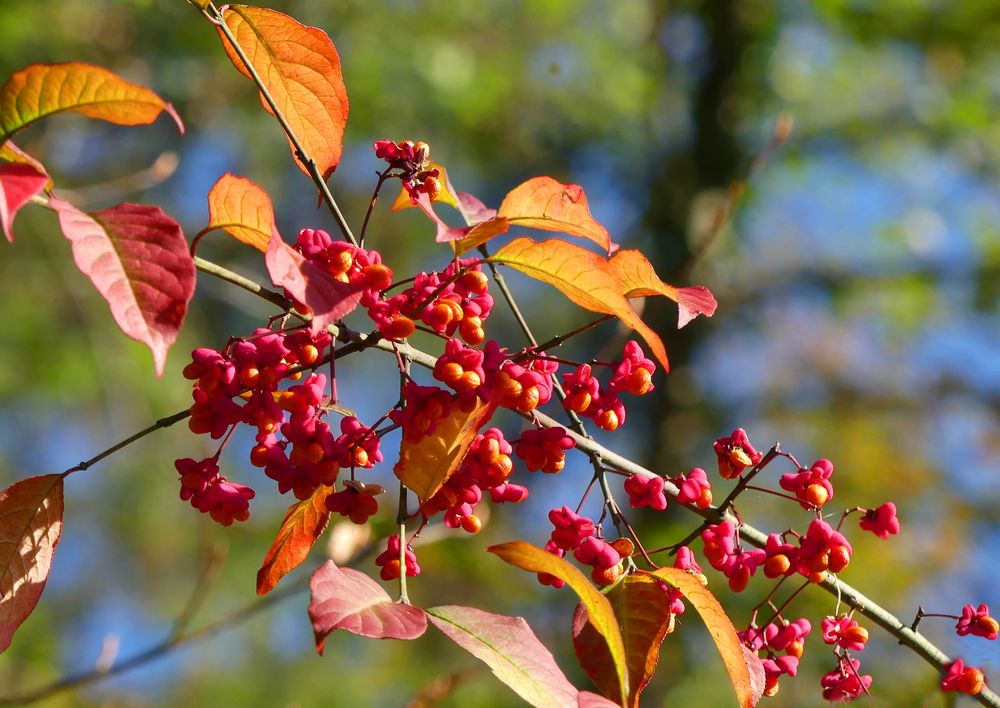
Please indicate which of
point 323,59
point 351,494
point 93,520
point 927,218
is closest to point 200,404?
point 351,494

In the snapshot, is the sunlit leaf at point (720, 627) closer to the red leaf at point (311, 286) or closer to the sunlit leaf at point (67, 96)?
the red leaf at point (311, 286)

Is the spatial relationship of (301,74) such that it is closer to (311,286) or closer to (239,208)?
(239,208)

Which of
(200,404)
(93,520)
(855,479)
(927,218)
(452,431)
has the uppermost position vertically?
(927,218)

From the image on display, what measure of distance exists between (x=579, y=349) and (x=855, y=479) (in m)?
2.38

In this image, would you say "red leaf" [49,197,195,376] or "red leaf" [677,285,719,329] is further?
"red leaf" [677,285,719,329]

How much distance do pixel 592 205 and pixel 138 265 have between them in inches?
180

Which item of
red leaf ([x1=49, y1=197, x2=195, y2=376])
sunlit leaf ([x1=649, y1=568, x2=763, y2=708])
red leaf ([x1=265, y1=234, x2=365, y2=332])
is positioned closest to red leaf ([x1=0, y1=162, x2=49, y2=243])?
red leaf ([x1=49, y1=197, x2=195, y2=376])

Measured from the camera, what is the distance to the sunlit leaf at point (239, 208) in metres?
0.64

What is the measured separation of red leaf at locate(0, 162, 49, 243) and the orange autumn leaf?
0.36m

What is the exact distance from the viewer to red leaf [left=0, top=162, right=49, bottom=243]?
0.45m

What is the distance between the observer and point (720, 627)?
62cm

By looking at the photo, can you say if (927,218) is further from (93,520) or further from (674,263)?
(93,520)

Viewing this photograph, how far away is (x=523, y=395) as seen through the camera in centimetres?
59

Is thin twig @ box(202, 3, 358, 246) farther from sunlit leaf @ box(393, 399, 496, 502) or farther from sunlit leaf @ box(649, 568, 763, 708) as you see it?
sunlit leaf @ box(649, 568, 763, 708)
